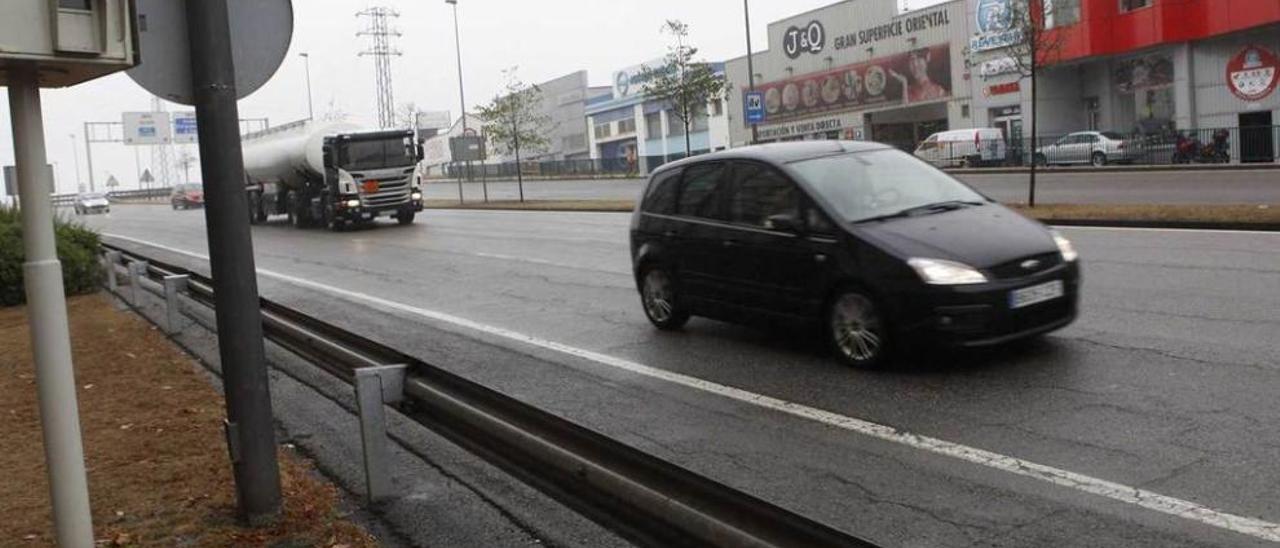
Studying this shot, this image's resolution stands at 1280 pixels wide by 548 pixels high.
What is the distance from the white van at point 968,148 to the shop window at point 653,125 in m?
40.4

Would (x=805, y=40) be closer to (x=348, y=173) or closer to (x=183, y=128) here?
(x=348, y=173)

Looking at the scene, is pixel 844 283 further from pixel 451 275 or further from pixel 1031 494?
pixel 451 275

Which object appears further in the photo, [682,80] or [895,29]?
[895,29]

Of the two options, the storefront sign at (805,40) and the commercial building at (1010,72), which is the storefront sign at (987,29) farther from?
the storefront sign at (805,40)

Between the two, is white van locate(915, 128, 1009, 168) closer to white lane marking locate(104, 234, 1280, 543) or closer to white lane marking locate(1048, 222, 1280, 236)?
white lane marking locate(1048, 222, 1280, 236)

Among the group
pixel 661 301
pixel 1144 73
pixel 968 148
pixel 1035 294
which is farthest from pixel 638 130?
pixel 1035 294

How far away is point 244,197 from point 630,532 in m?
2.24

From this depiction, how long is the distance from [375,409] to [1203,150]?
35738 millimetres

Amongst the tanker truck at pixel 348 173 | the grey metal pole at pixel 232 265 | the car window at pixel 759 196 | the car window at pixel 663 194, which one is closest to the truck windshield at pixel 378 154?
the tanker truck at pixel 348 173

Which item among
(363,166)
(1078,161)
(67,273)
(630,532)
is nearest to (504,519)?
(630,532)

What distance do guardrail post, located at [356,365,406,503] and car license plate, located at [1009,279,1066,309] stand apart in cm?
406

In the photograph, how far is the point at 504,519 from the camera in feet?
15.4

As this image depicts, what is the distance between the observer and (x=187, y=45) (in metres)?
4.27

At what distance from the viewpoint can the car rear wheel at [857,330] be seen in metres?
7.12
